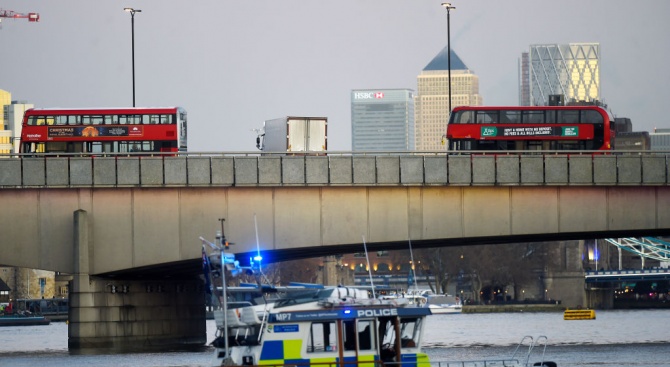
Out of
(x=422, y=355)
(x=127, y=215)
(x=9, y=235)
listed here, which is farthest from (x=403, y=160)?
(x=422, y=355)

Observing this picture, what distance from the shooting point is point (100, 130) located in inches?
3745

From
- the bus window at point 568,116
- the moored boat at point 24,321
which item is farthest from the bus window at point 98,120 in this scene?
the moored boat at point 24,321

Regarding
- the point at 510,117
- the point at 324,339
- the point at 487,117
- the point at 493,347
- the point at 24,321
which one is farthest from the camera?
the point at 24,321

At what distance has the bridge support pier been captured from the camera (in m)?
78.2

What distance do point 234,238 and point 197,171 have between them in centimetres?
427

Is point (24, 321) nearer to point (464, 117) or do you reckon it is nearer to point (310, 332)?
point (464, 117)

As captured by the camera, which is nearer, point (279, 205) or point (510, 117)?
point (279, 205)

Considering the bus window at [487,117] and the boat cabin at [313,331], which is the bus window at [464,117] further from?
the boat cabin at [313,331]

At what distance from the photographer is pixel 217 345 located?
47.4 metres

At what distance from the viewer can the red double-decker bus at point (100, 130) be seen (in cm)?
9481

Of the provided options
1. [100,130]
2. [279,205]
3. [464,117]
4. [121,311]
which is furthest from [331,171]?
[100,130]

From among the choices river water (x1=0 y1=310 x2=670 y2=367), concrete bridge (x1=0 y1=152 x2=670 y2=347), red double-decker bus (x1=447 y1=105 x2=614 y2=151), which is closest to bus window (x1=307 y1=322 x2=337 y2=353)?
river water (x1=0 y1=310 x2=670 y2=367)

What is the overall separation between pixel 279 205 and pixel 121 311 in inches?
426

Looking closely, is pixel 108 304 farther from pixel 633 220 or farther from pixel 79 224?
pixel 633 220
